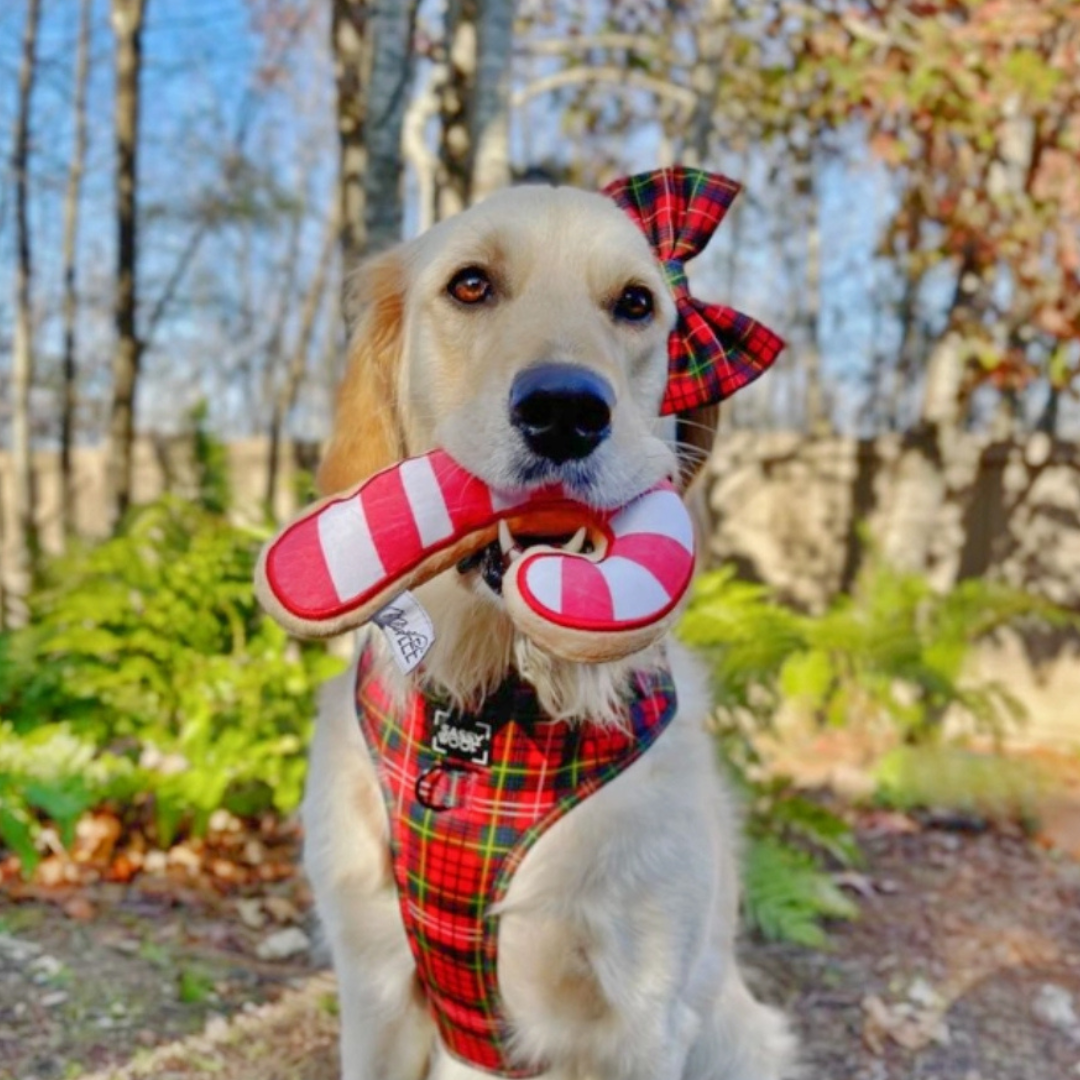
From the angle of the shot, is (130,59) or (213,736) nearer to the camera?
(213,736)

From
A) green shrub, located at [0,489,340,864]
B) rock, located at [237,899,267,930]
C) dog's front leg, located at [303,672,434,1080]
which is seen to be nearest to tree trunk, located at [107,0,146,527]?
green shrub, located at [0,489,340,864]

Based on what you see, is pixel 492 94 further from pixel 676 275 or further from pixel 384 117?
pixel 676 275

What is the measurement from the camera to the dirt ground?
275 centimetres

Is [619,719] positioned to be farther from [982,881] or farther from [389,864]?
[982,881]

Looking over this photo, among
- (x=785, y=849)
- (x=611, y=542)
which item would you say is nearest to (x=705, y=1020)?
(x=611, y=542)

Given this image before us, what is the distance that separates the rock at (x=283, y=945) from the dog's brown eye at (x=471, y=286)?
237 centimetres

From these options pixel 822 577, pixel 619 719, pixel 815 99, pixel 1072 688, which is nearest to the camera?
pixel 619 719

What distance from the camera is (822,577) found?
839 cm

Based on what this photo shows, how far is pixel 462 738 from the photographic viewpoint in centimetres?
194

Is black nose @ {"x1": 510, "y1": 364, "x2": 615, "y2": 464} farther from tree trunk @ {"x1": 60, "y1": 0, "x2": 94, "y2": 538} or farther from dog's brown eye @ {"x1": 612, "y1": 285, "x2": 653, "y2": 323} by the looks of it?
tree trunk @ {"x1": 60, "y1": 0, "x2": 94, "y2": 538}

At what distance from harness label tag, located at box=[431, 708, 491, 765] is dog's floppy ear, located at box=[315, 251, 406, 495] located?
21.8 inches

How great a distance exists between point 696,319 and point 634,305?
0.42 ft

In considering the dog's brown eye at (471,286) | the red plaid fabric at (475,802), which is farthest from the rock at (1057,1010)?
the dog's brown eye at (471,286)

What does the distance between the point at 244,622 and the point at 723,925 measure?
277 cm
